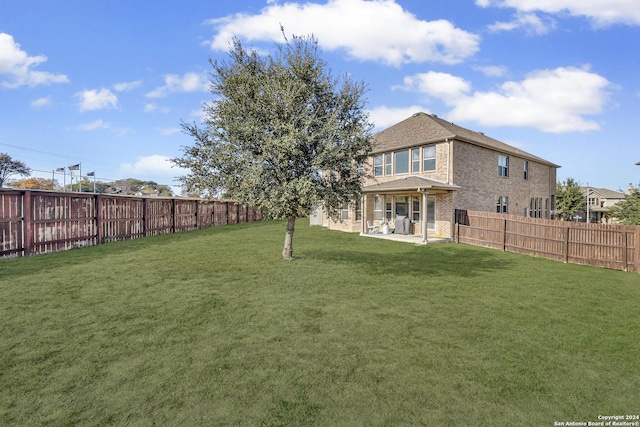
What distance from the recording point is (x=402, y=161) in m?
19.0

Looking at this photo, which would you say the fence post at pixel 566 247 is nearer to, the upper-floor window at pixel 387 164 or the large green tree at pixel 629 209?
the large green tree at pixel 629 209

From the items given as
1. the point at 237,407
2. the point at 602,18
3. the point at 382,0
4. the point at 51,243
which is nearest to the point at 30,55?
the point at 51,243

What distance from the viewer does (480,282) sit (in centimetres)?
774

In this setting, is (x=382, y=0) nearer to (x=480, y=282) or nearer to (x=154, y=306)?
(x=480, y=282)

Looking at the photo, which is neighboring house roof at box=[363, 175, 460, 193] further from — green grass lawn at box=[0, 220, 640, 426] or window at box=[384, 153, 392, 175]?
green grass lawn at box=[0, 220, 640, 426]

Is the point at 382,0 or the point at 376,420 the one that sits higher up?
the point at 382,0

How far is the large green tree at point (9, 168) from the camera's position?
44469 mm

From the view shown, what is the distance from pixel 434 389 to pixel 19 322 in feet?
19.6

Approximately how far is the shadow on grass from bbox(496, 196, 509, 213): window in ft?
24.3

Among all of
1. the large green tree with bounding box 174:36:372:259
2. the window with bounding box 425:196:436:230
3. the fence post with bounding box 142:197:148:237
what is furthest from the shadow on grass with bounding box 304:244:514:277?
the fence post with bounding box 142:197:148:237

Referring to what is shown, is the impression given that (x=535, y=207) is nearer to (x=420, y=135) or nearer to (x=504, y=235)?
(x=420, y=135)

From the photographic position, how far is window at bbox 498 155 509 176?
19562 mm

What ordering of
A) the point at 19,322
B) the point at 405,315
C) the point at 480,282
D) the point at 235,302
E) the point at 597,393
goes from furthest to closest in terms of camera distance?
1. the point at 480,282
2. the point at 235,302
3. the point at 405,315
4. the point at 19,322
5. the point at 597,393

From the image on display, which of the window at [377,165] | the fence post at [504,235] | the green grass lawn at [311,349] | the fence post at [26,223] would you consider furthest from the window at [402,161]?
the fence post at [26,223]
